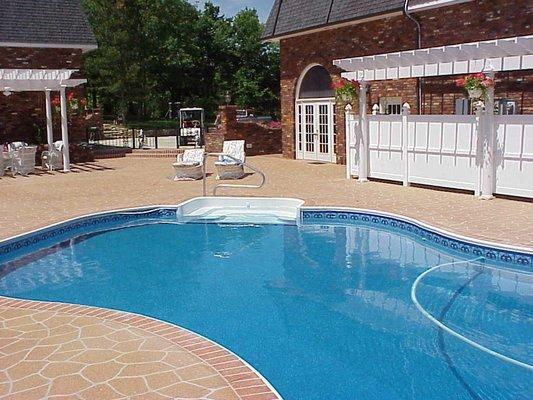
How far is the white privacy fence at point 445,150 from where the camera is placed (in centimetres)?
1099

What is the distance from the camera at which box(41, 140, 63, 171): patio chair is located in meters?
18.7

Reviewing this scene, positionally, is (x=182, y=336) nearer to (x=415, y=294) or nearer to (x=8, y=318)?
(x=8, y=318)

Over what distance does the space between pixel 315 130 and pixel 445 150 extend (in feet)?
26.1

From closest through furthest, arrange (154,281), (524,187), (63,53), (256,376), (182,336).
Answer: (256,376), (182,336), (154,281), (524,187), (63,53)

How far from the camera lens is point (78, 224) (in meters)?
10.7

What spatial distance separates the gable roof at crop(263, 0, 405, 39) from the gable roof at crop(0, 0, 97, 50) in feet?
24.1

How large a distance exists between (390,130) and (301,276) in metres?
6.78

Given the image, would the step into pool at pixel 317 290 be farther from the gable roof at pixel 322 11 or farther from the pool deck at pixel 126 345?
the gable roof at pixel 322 11

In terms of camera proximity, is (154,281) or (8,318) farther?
(154,281)

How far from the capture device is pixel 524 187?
10984mm

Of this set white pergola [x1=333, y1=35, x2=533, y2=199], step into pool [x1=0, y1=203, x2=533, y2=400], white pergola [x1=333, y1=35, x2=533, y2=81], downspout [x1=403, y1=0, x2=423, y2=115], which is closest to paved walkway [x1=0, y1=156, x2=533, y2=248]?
step into pool [x1=0, y1=203, x2=533, y2=400]

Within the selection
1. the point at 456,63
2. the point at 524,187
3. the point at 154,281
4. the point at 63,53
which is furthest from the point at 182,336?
the point at 63,53

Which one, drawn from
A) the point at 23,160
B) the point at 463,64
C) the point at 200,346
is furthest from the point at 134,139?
the point at 200,346

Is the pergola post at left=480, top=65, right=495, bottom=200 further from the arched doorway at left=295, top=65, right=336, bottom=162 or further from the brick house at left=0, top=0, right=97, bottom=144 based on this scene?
the brick house at left=0, top=0, right=97, bottom=144
